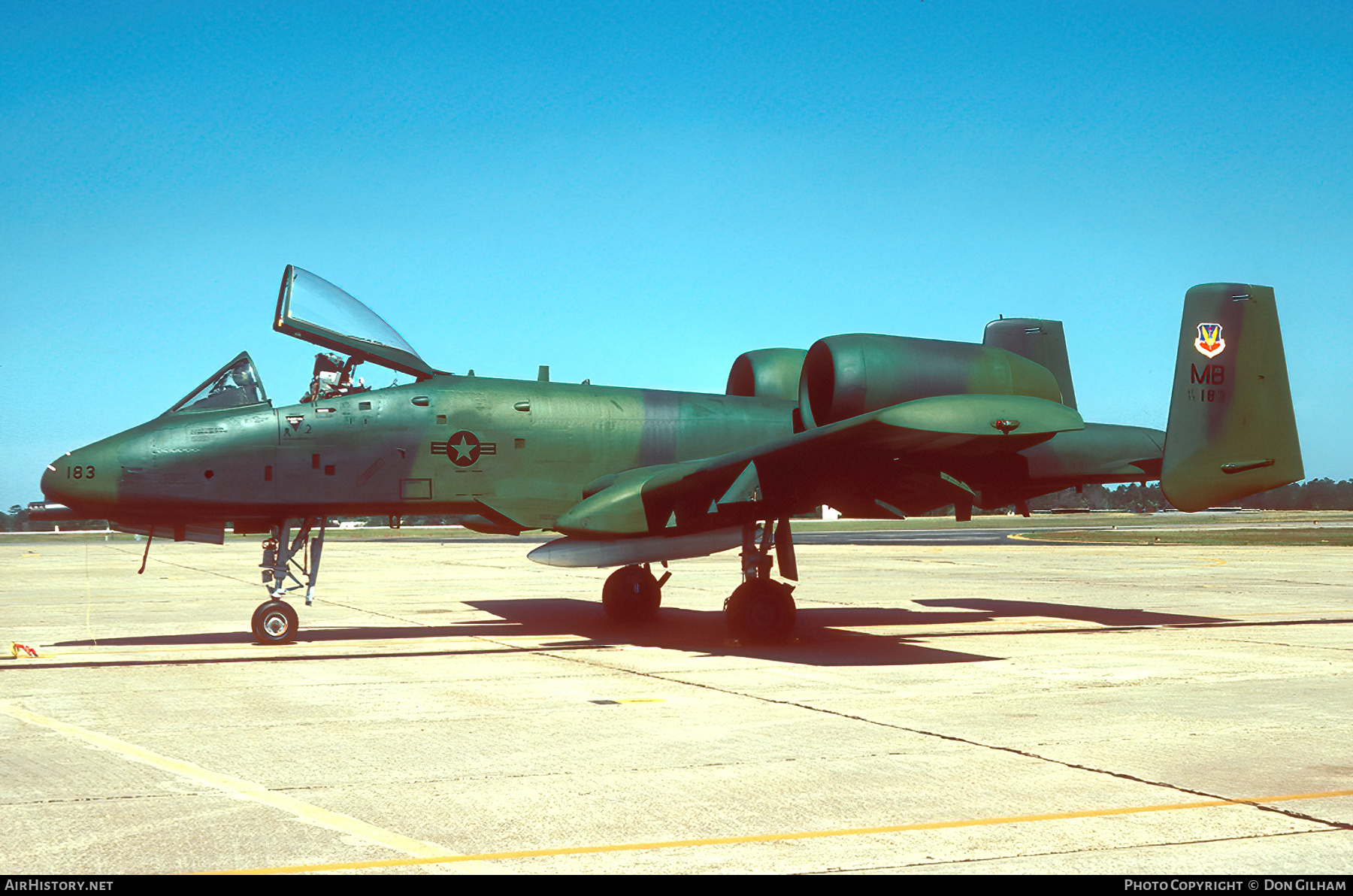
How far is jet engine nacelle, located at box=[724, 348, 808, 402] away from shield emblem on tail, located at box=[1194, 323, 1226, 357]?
16.4 feet

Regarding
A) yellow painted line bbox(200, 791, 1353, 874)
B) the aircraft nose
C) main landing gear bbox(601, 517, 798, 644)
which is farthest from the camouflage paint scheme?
yellow painted line bbox(200, 791, 1353, 874)

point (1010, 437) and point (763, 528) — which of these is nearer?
point (1010, 437)

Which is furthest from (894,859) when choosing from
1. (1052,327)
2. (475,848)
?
(1052,327)

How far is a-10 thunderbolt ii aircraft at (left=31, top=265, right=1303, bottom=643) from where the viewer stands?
12.5 metres

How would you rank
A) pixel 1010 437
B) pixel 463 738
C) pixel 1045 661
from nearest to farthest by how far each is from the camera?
pixel 463 738
pixel 1010 437
pixel 1045 661

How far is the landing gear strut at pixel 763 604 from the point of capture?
42.0ft

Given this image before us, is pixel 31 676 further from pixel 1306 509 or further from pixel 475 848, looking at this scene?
pixel 1306 509

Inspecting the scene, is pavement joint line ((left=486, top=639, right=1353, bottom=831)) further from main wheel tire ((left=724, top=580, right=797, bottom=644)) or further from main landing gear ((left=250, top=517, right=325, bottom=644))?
main landing gear ((left=250, top=517, right=325, bottom=644))

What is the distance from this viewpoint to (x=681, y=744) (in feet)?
24.0

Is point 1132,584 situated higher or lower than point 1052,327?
lower

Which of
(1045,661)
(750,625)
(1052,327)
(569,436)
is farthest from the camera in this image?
(1052,327)

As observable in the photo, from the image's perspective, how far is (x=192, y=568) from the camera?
1198 inches

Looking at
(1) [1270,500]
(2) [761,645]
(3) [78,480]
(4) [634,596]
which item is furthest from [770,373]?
(1) [1270,500]
